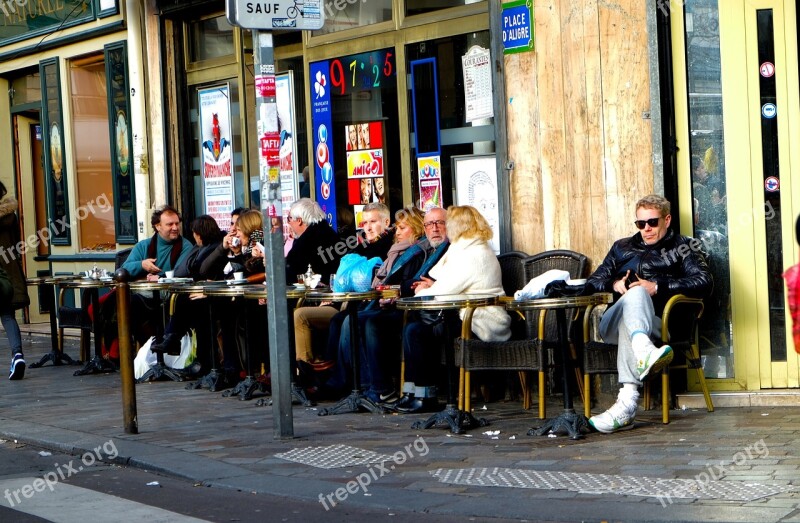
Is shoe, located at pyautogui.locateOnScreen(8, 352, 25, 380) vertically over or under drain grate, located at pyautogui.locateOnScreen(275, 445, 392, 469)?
over

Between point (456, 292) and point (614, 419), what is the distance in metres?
1.51

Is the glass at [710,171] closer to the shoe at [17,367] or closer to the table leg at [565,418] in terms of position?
the table leg at [565,418]

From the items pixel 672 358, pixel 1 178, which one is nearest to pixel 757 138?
pixel 672 358

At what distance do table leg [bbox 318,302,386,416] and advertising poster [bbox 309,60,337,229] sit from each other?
3.19 m

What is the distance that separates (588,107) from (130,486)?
4.18 meters

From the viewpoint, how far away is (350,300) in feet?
29.3

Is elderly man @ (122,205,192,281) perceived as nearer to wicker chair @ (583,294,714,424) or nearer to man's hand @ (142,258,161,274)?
man's hand @ (142,258,161,274)

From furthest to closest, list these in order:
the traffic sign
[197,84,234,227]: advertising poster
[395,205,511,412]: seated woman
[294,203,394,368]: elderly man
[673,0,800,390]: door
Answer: [197,84,234,227]: advertising poster, [294,203,394,368]: elderly man, [395,205,511,412]: seated woman, [673,0,800,390]: door, the traffic sign

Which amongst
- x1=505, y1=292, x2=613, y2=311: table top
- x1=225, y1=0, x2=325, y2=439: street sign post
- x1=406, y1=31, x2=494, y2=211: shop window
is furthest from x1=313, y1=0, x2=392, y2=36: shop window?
x1=505, y1=292, x2=613, y2=311: table top

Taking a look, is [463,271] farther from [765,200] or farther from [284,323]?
[765,200]

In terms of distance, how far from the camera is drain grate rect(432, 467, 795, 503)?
19.4 ft

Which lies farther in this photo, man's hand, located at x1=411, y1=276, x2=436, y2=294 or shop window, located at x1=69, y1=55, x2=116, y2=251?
shop window, located at x1=69, y1=55, x2=116, y2=251

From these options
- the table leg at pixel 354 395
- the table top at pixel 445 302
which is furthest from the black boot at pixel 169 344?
the table top at pixel 445 302

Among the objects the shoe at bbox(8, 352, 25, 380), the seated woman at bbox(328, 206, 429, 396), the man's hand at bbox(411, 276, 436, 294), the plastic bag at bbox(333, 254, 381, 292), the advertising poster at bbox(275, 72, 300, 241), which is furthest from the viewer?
the advertising poster at bbox(275, 72, 300, 241)
